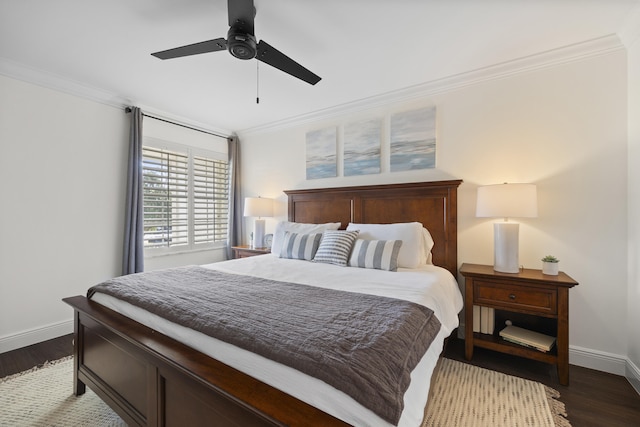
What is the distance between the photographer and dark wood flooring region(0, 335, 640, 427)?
5.56ft

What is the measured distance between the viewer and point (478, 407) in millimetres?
1765

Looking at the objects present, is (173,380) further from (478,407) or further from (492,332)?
(492,332)

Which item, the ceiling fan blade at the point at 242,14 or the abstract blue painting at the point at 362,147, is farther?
the abstract blue painting at the point at 362,147

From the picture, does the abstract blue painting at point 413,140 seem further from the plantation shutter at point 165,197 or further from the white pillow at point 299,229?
the plantation shutter at point 165,197

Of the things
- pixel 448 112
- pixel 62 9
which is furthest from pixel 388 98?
pixel 62 9

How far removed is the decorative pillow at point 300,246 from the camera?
9.54 ft

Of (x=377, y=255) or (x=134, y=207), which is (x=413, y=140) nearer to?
(x=377, y=255)

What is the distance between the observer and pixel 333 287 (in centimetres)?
192

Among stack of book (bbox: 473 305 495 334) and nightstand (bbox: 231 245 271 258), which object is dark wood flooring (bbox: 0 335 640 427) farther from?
nightstand (bbox: 231 245 271 258)

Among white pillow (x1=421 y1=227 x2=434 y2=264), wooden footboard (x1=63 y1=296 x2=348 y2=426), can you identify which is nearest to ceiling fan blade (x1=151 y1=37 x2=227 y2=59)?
wooden footboard (x1=63 y1=296 x2=348 y2=426)

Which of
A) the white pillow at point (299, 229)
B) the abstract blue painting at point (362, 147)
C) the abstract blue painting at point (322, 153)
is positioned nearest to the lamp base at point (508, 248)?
the abstract blue painting at point (362, 147)

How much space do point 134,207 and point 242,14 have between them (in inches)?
104

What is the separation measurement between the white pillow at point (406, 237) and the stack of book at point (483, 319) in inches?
24.2

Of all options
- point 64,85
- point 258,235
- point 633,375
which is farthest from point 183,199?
point 633,375
